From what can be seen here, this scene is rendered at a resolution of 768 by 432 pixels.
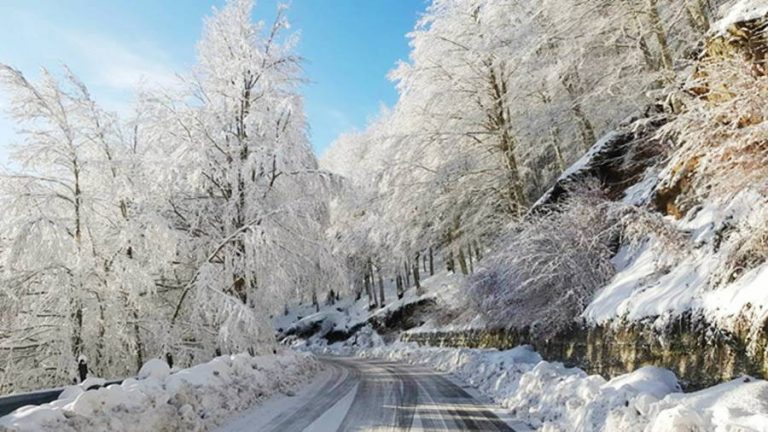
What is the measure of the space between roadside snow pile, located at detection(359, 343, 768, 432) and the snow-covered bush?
1.17 metres

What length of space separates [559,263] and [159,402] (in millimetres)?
7043

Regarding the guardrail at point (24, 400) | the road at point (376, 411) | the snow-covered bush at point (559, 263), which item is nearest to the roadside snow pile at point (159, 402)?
the road at point (376, 411)

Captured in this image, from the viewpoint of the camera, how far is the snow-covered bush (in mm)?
9047

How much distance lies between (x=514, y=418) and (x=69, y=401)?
5737 mm

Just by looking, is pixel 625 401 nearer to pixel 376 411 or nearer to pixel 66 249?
pixel 376 411

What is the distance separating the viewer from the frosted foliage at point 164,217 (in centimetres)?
1165

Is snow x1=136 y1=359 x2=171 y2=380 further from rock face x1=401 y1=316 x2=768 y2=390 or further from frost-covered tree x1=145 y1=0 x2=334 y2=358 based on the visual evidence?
rock face x1=401 y1=316 x2=768 y2=390

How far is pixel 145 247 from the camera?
12.4 metres

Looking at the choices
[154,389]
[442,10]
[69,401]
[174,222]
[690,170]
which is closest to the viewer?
[69,401]

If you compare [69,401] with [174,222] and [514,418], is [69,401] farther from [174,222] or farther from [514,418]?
[174,222]

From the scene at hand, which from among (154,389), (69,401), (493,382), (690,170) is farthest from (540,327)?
(69,401)

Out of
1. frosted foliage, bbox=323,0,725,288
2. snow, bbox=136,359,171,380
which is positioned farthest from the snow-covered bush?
snow, bbox=136,359,171,380

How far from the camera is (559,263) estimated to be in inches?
365

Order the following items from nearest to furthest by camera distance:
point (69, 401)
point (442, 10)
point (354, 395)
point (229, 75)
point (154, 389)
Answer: point (69, 401) → point (154, 389) → point (354, 395) → point (229, 75) → point (442, 10)
